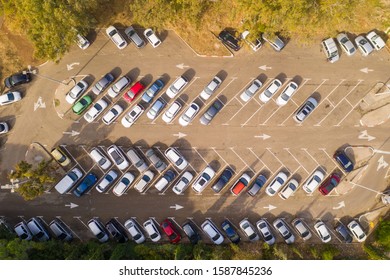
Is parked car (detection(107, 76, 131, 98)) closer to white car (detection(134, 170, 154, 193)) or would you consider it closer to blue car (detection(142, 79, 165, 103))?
blue car (detection(142, 79, 165, 103))

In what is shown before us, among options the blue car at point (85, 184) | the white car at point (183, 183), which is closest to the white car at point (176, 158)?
the white car at point (183, 183)

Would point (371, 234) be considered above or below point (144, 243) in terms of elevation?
Result: above

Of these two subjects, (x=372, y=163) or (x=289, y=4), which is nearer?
(x=289, y=4)

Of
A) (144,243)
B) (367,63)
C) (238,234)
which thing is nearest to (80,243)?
(144,243)

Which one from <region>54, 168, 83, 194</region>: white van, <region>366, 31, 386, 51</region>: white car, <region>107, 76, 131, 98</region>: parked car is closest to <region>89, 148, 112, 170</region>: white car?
<region>54, 168, 83, 194</region>: white van

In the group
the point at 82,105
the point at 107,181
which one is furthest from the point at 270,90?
the point at 82,105

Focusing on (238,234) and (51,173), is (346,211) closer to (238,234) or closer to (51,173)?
(238,234)

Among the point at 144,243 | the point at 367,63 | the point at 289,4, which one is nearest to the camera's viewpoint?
the point at 289,4
